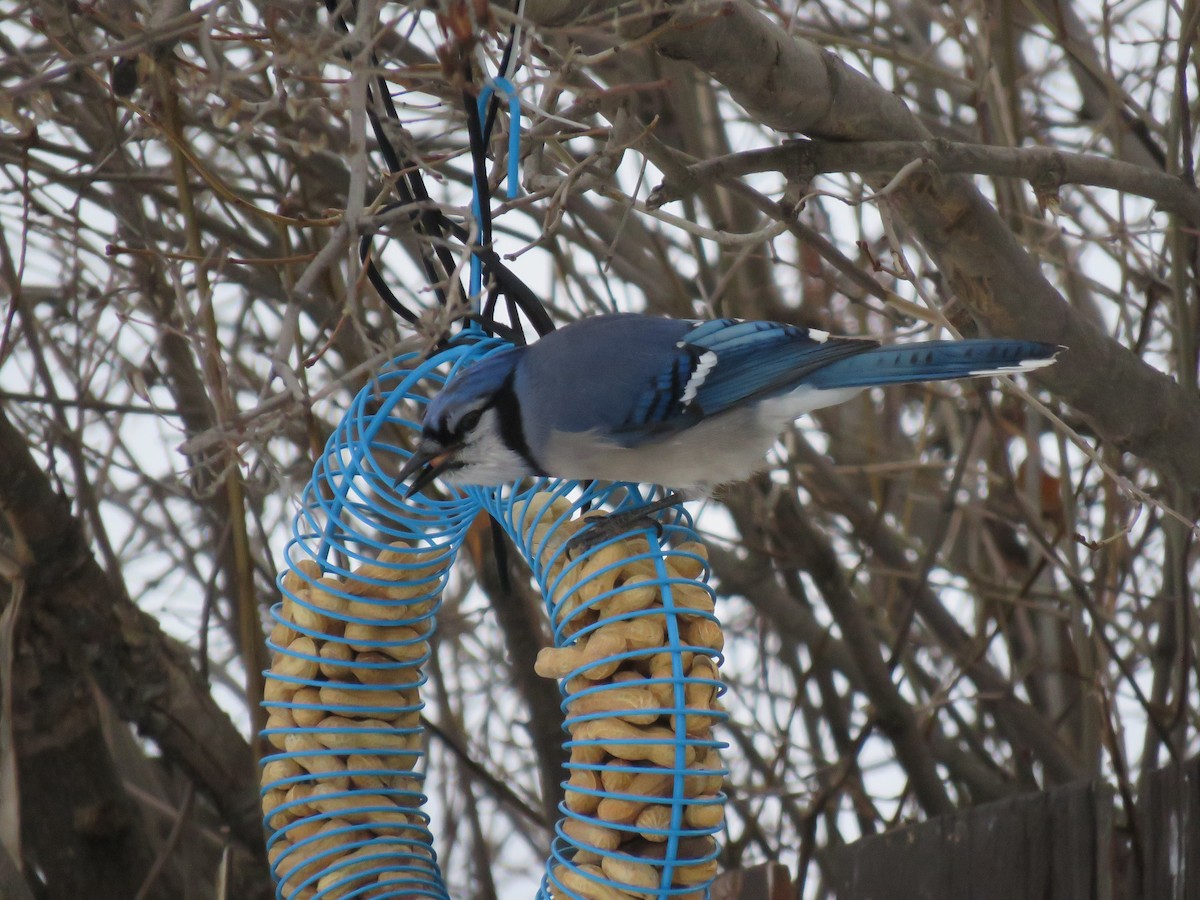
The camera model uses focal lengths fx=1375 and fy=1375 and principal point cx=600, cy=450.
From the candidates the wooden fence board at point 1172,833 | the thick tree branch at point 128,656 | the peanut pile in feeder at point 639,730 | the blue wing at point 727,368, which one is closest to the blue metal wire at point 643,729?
the peanut pile in feeder at point 639,730

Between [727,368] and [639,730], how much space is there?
968 mm

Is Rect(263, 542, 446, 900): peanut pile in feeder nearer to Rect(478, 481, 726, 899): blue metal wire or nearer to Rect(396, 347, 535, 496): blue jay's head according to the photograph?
Rect(396, 347, 535, 496): blue jay's head

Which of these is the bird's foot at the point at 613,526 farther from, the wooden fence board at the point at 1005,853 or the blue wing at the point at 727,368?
the wooden fence board at the point at 1005,853

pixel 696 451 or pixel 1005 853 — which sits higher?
pixel 696 451

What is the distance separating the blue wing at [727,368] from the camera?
2.42 meters

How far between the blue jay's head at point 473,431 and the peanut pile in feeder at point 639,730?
1.09ft

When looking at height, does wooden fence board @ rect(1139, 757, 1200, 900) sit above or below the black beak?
below

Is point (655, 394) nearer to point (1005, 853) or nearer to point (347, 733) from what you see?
point (347, 733)

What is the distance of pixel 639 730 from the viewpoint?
68.6 inches

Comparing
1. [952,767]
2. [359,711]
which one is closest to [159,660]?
[359,711]

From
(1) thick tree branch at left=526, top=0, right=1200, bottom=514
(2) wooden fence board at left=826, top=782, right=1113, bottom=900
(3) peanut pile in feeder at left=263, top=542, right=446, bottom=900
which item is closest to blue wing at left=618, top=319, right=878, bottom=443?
(1) thick tree branch at left=526, top=0, right=1200, bottom=514

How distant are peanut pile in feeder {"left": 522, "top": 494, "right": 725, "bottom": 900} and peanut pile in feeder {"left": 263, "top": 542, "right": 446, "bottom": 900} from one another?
30 cm

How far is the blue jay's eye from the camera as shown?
2070 millimetres

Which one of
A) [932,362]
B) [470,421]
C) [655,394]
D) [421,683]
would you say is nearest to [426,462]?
[470,421]
